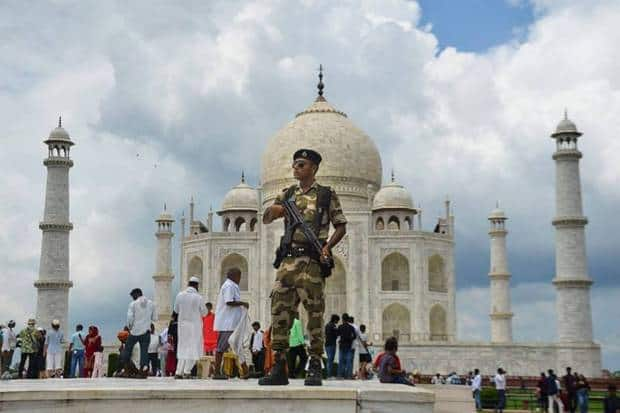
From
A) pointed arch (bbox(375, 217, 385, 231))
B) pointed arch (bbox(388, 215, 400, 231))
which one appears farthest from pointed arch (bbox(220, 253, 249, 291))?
pointed arch (bbox(388, 215, 400, 231))

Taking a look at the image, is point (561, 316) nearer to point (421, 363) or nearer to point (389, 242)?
point (421, 363)

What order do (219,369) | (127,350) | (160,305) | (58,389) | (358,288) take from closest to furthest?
(58,389) → (219,369) → (127,350) → (358,288) → (160,305)

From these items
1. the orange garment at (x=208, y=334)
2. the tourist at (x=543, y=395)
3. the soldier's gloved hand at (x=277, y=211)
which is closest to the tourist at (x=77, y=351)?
the orange garment at (x=208, y=334)

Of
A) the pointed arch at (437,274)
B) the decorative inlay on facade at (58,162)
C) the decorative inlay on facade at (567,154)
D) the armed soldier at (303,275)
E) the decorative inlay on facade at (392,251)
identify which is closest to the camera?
the armed soldier at (303,275)

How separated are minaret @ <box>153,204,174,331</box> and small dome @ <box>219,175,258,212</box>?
263cm

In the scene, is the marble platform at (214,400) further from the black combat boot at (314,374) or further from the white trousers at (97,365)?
the white trousers at (97,365)

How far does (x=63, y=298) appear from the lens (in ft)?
102

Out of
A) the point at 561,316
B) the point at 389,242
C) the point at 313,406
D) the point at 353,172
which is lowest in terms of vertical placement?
the point at 313,406

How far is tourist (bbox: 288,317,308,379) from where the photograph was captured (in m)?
11.1

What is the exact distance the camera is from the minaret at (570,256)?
30.0 metres

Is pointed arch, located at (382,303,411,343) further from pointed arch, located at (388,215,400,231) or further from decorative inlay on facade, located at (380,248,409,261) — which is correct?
pointed arch, located at (388,215,400,231)

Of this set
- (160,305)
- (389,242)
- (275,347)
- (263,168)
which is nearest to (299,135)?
(263,168)

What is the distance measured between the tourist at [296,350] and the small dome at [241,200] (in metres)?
27.7

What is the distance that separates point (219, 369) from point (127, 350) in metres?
1.29
